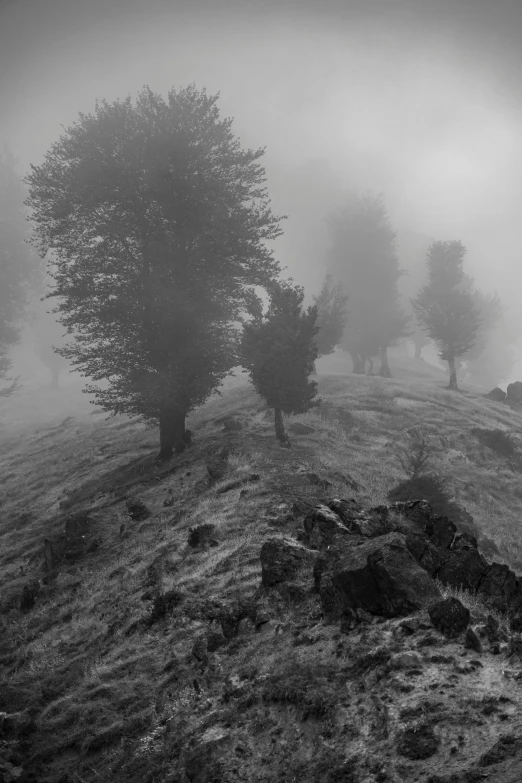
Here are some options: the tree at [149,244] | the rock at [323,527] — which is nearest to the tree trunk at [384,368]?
the tree at [149,244]

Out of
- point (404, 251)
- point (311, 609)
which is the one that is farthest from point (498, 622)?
point (404, 251)

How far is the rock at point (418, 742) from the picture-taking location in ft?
15.1

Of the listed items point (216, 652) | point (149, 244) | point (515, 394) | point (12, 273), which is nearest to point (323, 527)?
point (216, 652)

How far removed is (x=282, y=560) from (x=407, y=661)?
10.8 ft

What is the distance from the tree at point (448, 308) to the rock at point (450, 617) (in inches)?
1439

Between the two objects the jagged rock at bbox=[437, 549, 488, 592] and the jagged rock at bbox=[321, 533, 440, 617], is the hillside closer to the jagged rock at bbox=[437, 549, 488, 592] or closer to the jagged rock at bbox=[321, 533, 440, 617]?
the jagged rock at bbox=[321, 533, 440, 617]

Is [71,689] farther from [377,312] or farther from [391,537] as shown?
[377,312]

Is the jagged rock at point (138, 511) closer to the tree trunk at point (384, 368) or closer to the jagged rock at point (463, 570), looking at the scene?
the jagged rock at point (463, 570)

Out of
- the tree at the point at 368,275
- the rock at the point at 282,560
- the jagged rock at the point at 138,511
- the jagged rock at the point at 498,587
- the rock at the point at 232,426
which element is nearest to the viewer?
the jagged rock at the point at 498,587

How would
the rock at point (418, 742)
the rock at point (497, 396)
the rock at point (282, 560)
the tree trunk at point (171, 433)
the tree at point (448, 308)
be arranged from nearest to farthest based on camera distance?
the rock at point (418, 742)
the rock at point (282, 560)
the tree trunk at point (171, 433)
the rock at point (497, 396)
the tree at point (448, 308)

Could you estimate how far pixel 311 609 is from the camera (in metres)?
7.55

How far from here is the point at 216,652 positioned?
736cm

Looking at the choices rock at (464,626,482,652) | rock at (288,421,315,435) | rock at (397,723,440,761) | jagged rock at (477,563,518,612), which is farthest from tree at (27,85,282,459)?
rock at (397,723,440,761)

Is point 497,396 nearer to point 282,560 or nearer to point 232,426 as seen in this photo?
point 232,426
